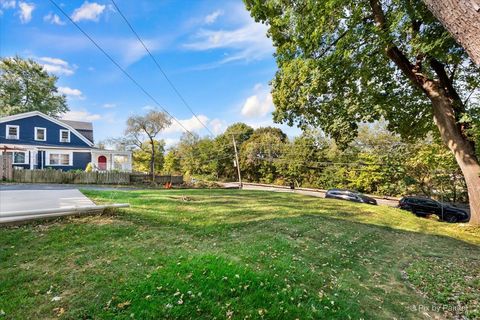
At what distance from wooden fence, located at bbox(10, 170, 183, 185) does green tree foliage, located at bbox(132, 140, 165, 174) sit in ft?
43.0

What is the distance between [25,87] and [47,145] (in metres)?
14.1

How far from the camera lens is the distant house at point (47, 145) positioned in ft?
72.2

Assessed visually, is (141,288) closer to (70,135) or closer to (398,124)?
(398,124)

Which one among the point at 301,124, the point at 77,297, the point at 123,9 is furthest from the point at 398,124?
the point at 77,297

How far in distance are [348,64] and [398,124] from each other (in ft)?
19.2

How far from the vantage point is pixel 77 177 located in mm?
19078

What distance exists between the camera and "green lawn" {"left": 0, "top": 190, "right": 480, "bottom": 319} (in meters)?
2.73

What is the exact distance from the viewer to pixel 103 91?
18.6 m

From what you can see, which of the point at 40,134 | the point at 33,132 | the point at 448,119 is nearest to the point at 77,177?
the point at 40,134

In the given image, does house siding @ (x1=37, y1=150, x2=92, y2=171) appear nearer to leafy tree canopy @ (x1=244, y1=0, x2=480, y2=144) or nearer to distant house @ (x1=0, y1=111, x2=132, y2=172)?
distant house @ (x1=0, y1=111, x2=132, y2=172)

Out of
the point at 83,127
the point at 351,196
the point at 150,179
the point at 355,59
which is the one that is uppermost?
the point at 83,127

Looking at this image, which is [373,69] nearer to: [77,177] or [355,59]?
[355,59]

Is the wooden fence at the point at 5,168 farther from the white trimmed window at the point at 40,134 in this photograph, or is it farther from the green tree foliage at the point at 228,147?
the green tree foliage at the point at 228,147

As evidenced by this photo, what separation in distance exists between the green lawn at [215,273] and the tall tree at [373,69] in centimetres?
513
